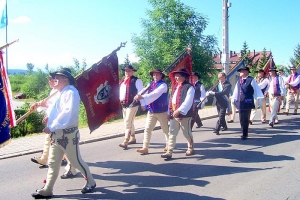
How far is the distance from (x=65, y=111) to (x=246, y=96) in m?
5.58

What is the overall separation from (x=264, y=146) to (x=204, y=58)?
53.5 feet

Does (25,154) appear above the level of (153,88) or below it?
below

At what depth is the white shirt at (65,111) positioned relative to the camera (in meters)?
4.81

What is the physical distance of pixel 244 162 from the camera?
6836mm

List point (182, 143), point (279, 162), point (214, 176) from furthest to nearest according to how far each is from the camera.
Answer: point (182, 143) < point (279, 162) < point (214, 176)

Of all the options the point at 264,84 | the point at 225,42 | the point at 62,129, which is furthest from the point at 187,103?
the point at 225,42

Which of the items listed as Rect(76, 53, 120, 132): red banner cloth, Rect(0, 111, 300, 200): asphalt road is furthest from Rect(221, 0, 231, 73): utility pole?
Rect(76, 53, 120, 132): red banner cloth

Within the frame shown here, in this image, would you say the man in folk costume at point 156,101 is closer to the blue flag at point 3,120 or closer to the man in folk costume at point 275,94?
the blue flag at point 3,120

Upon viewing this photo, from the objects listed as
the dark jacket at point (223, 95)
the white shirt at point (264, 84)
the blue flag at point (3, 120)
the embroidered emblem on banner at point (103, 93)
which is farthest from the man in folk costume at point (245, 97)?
the blue flag at point (3, 120)

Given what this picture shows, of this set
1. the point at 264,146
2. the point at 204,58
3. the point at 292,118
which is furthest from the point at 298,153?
the point at 204,58

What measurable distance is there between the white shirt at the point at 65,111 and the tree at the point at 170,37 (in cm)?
1839

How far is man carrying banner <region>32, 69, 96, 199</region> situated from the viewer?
484cm

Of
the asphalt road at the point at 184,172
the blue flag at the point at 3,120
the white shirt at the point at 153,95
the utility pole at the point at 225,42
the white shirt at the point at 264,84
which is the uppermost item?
the utility pole at the point at 225,42

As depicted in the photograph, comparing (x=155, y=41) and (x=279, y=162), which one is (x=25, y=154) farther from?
(x=155, y=41)
